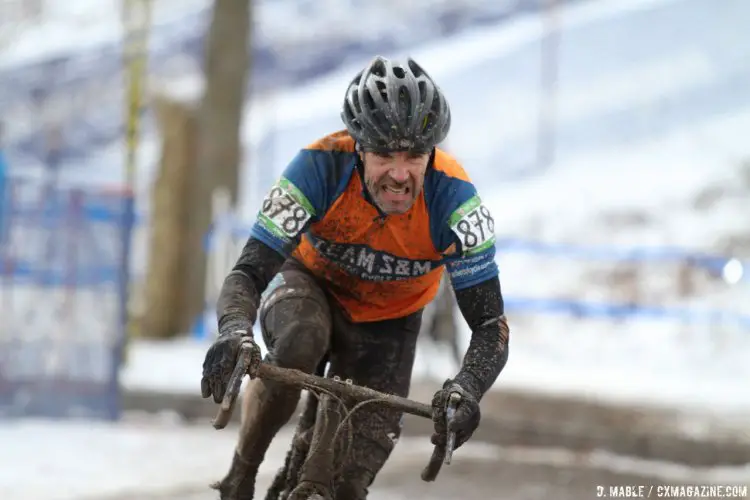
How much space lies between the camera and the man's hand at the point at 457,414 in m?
3.57

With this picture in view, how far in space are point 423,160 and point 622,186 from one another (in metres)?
18.7

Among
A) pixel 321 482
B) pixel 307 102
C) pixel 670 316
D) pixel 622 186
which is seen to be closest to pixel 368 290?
pixel 321 482

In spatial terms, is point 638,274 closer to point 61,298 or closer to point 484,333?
point 61,298

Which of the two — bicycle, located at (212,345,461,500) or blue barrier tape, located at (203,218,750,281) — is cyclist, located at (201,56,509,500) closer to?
bicycle, located at (212,345,461,500)

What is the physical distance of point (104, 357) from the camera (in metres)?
9.41

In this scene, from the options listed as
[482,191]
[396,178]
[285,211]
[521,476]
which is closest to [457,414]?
[396,178]

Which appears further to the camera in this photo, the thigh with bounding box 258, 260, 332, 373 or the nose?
the thigh with bounding box 258, 260, 332, 373

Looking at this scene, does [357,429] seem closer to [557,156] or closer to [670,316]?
[670,316]

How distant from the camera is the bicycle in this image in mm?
3494

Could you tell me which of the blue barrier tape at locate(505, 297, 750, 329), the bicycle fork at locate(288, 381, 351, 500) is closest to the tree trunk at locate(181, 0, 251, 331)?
the blue barrier tape at locate(505, 297, 750, 329)

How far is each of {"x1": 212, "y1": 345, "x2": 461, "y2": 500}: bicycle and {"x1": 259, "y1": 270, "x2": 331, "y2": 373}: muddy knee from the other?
24 cm

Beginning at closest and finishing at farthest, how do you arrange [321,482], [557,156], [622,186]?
[321,482] → [622,186] → [557,156]

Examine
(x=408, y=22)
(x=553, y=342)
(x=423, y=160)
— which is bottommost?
(x=553, y=342)

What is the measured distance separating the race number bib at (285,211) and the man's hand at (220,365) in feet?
1.95
